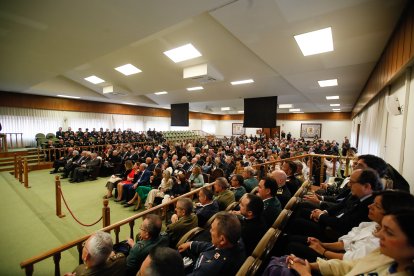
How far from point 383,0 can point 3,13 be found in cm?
542

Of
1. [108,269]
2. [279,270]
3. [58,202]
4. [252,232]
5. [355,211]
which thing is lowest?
[58,202]

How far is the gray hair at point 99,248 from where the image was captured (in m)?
1.56

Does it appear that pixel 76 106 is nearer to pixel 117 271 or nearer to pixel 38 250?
pixel 38 250

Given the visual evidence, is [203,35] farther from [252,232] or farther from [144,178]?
[252,232]

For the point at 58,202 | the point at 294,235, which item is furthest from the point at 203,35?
the point at 58,202

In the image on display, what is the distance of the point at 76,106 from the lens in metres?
12.3

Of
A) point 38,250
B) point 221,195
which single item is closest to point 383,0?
point 221,195

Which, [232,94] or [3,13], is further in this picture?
[232,94]

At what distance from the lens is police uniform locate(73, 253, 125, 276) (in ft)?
5.04

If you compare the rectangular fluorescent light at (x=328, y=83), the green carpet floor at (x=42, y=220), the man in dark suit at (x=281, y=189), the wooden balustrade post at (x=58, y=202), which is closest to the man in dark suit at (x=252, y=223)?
the man in dark suit at (x=281, y=189)

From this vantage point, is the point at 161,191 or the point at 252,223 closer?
the point at 252,223

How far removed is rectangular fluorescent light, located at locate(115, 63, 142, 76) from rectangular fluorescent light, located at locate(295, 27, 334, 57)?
18.9ft

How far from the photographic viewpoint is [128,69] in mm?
7461

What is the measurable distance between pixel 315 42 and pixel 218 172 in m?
3.50
